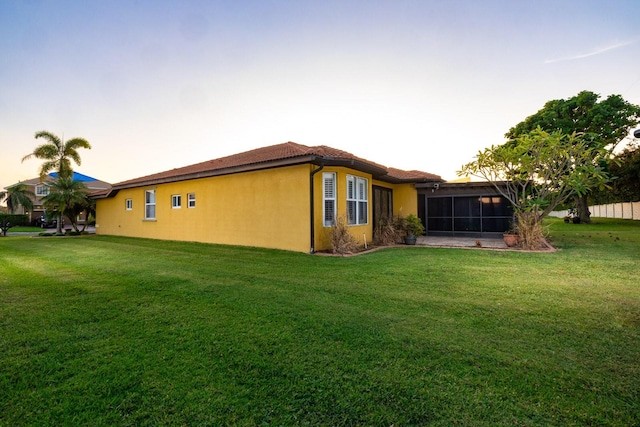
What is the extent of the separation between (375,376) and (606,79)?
15768mm

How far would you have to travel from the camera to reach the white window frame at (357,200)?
10402 mm

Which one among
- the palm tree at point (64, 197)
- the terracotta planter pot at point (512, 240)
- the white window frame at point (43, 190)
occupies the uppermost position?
the white window frame at point (43, 190)

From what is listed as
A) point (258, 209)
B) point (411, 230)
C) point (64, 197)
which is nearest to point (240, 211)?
point (258, 209)

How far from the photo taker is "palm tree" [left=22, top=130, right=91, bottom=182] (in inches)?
763

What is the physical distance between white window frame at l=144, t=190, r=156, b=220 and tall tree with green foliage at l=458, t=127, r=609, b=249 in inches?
606

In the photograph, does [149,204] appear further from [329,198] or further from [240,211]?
[329,198]

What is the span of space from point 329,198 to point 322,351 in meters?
7.20

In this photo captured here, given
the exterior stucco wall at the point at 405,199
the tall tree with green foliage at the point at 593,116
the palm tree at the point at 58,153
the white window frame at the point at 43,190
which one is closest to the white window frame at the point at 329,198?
the exterior stucco wall at the point at 405,199

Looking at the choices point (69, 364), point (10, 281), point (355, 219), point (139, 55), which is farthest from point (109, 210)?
point (69, 364)

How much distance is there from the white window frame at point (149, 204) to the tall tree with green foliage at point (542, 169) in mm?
15404

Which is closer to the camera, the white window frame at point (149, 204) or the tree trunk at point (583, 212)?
the white window frame at point (149, 204)

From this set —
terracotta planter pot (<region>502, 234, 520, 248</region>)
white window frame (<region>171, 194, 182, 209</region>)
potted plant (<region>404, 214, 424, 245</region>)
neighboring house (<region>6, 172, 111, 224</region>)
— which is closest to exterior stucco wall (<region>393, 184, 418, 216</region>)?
potted plant (<region>404, 214, 424, 245</region>)

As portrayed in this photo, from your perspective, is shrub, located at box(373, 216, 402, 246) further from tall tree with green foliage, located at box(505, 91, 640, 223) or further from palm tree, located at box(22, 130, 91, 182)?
palm tree, located at box(22, 130, 91, 182)

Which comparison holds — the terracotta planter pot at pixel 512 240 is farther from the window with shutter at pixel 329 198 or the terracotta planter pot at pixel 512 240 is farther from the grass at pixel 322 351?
the window with shutter at pixel 329 198
